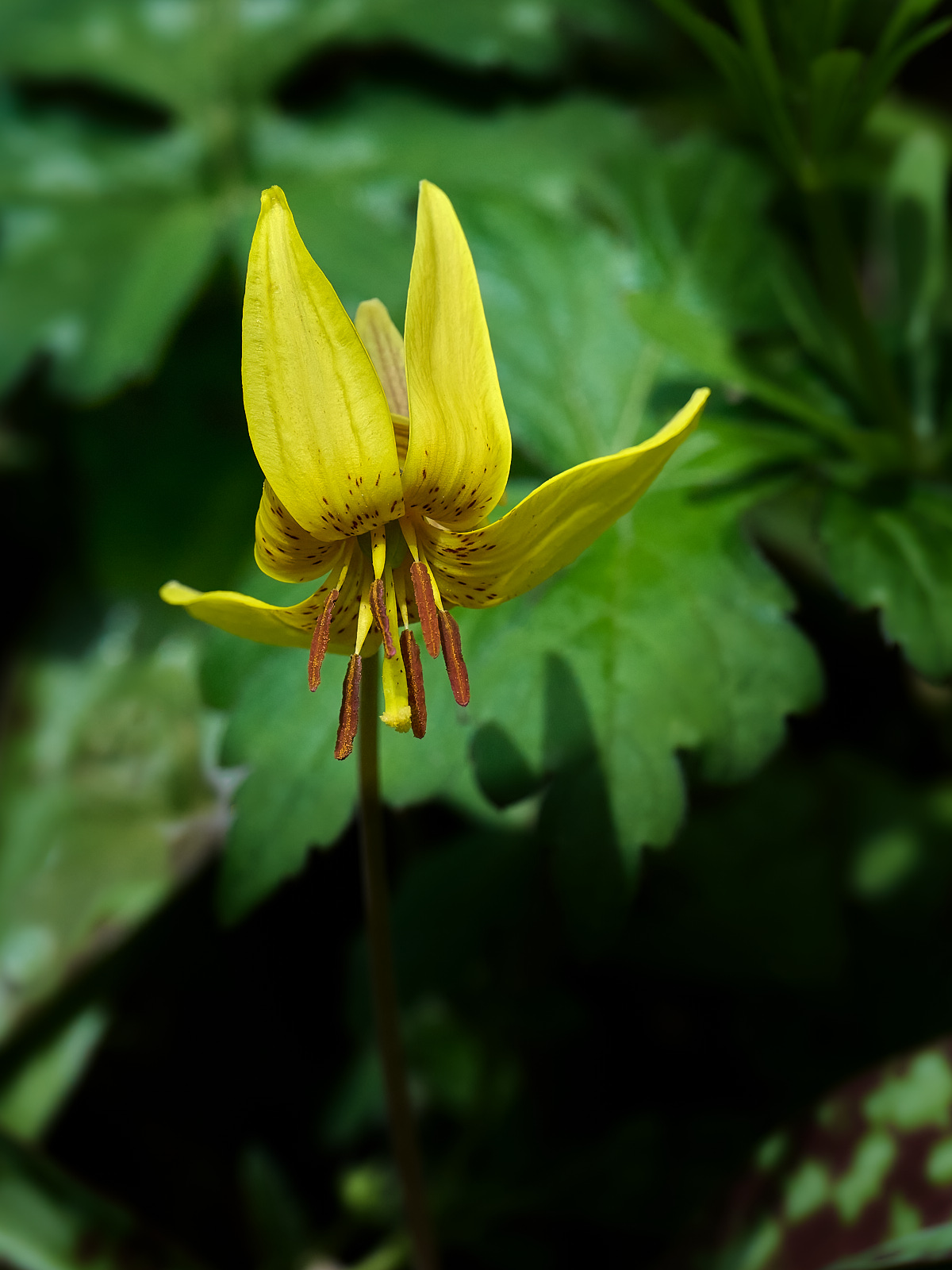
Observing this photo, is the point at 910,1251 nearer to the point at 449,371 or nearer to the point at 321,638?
the point at 321,638

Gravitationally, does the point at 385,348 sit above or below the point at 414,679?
above

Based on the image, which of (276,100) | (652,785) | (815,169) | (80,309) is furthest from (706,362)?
(276,100)

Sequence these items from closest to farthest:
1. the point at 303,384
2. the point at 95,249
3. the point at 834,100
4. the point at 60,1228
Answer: the point at 303,384
the point at 834,100
the point at 60,1228
the point at 95,249

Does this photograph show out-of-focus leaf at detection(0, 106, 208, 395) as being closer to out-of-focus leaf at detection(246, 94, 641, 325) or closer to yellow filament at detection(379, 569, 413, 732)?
out-of-focus leaf at detection(246, 94, 641, 325)

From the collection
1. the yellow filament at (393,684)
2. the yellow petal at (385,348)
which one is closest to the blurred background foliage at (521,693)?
the yellow filament at (393,684)

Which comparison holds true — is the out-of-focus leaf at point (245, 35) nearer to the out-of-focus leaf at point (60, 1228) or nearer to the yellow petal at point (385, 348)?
the yellow petal at point (385, 348)

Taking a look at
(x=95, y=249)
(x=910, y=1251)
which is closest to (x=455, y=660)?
(x=910, y=1251)

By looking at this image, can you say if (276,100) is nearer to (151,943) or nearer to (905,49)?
(905,49)
